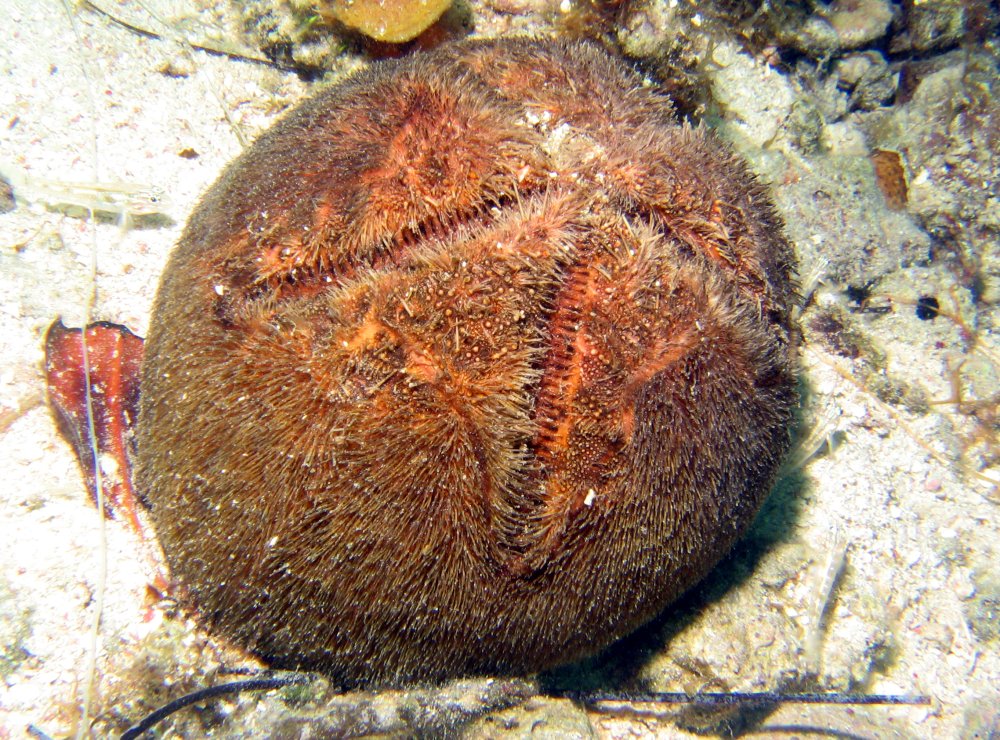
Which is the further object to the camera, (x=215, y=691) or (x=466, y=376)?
(x=215, y=691)

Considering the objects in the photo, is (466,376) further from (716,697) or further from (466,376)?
(716,697)

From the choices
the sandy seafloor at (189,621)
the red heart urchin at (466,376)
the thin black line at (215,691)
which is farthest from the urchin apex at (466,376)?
the sandy seafloor at (189,621)

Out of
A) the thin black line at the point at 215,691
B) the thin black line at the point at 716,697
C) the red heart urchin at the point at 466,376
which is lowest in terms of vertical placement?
the thin black line at the point at 716,697

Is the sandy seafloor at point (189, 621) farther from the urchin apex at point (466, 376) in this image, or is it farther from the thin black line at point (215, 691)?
the urchin apex at point (466, 376)

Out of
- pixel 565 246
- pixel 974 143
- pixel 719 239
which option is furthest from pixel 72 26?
pixel 974 143

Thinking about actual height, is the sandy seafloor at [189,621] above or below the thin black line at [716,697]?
above

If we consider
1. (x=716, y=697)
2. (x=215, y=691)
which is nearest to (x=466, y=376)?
(x=215, y=691)

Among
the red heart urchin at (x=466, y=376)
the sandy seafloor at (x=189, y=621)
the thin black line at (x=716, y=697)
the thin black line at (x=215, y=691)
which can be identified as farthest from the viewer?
the thin black line at (x=716, y=697)

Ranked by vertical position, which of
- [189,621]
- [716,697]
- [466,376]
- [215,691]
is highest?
[466,376]
